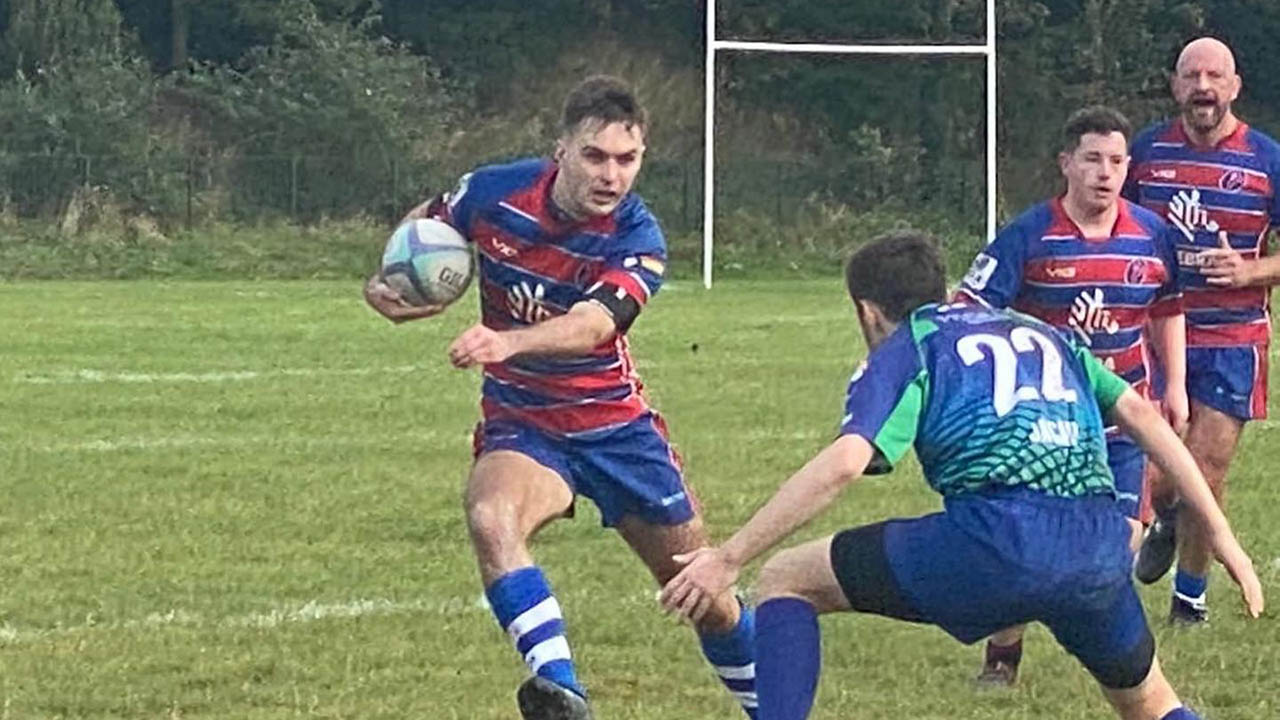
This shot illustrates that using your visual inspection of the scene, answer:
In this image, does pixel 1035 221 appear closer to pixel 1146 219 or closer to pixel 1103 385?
pixel 1146 219

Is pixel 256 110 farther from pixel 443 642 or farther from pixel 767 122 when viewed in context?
pixel 443 642

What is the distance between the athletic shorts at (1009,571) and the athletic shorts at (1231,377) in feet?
11.6

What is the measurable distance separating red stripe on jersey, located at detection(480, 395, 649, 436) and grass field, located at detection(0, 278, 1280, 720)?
852 mm

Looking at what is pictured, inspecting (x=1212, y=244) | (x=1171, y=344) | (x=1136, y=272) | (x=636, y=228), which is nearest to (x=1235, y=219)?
(x=1212, y=244)

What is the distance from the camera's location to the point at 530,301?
7.11 metres

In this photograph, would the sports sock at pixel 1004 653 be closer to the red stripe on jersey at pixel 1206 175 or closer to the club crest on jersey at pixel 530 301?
the club crest on jersey at pixel 530 301

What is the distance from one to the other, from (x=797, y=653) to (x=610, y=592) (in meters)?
3.68

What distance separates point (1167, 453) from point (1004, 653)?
7.00 ft

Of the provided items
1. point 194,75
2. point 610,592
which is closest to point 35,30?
point 194,75

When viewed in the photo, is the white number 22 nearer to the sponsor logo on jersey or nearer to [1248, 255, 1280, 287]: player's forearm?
→ the sponsor logo on jersey

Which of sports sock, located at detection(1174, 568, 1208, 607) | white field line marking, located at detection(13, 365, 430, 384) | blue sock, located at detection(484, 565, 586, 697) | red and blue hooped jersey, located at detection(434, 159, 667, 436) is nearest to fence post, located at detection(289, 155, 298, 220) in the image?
white field line marking, located at detection(13, 365, 430, 384)

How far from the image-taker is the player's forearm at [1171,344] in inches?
321

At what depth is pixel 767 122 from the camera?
156 ft

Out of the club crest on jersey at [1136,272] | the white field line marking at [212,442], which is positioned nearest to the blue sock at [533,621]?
the club crest on jersey at [1136,272]
